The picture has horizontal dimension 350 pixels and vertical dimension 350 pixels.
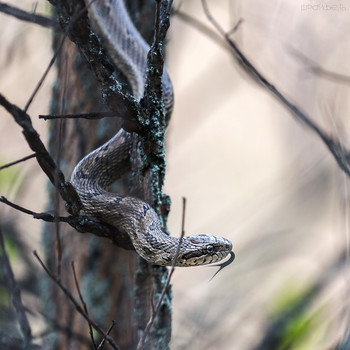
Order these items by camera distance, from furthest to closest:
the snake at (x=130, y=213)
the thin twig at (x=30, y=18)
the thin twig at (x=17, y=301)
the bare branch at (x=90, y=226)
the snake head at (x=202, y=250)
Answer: the thin twig at (x=30, y=18), the snake head at (x=202, y=250), the snake at (x=130, y=213), the thin twig at (x=17, y=301), the bare branch at (x=90, y=226)

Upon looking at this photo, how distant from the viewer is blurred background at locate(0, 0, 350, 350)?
386cm

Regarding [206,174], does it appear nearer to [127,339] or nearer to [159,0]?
[127,339]

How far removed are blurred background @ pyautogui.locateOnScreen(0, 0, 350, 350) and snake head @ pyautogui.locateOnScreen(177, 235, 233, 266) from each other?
1.89 ft

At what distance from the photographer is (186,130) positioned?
26.9ft

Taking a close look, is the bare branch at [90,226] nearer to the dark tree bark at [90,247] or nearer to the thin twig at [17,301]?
the thin twig at [17,301]

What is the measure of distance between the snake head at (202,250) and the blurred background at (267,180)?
0.58 metres

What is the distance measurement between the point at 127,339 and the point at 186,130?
414 centimetres

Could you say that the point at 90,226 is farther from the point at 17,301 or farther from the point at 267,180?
the point at 267,180

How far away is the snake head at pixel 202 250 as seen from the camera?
3.51m

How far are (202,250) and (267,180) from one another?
6173 millimetres

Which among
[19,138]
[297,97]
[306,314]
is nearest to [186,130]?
[19,138]

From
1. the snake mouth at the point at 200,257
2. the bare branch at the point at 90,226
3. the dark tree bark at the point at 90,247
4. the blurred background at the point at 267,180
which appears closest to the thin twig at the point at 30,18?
the blurred background at the point at 267,180

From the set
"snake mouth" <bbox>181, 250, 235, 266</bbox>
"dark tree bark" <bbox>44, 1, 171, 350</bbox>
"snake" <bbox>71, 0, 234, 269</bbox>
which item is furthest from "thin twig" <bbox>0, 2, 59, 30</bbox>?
"snake mouth" <bbox>181, 250, 235, 266</bbox>

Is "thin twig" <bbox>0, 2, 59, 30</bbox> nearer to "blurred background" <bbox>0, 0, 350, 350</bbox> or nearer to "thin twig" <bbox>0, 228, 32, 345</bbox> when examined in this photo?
"blurred background" <bbox>0, 0, 350, 350</bbox>
